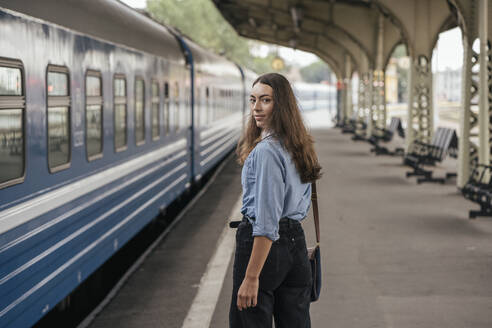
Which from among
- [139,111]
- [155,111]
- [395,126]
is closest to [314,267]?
[139,111]

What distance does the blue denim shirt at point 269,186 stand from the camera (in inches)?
140

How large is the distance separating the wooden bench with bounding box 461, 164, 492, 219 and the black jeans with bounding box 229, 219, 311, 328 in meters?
7.82

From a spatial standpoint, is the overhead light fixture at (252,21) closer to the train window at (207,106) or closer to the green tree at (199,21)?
the train window at (207,106)

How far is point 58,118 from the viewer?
620 cm

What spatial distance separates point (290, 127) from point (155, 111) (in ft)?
23.5

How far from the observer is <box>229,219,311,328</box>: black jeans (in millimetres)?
3691

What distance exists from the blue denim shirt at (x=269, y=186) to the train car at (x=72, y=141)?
6.36 feet

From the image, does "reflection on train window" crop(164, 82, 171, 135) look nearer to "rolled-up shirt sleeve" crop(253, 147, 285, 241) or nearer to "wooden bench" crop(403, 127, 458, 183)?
"wooden bench" crop(403, 127, 458, 183)

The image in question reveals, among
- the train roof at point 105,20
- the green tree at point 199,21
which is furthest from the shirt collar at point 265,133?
Answer: the green tree at point 199,21

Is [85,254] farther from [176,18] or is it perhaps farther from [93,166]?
[176,18]

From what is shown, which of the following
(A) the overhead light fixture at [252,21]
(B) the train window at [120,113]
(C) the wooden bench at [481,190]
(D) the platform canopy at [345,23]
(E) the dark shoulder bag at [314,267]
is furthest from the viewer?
(A) the overhead light fixture at [252,21]

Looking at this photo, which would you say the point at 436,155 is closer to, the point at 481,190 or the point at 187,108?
the point at 481,190

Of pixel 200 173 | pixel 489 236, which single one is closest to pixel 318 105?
pixel 200 173

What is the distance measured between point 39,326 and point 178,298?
123 cm
